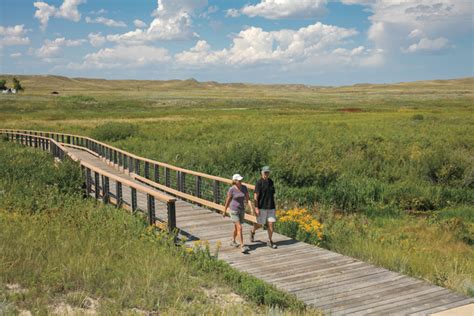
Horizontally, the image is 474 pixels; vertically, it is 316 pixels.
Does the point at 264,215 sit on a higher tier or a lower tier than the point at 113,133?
higher

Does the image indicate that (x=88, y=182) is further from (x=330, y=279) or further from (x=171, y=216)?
(x=330, y=279)

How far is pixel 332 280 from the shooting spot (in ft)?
25.2

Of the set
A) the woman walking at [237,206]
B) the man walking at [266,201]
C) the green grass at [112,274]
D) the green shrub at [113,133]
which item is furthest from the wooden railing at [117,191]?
the green shrub at [113,133]

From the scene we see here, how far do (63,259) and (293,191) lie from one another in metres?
12.0

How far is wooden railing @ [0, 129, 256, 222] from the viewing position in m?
12.6

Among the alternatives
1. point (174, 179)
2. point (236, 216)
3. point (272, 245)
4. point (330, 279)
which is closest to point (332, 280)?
point (330, 279)

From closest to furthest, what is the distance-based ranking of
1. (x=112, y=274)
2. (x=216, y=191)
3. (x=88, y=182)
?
(x=112, y=274)
(x=216, y=191)
(x=88, y=182)

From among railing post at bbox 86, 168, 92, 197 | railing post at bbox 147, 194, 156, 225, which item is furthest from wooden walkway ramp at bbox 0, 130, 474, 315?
railing post at bbox 86, 168, 92, 197

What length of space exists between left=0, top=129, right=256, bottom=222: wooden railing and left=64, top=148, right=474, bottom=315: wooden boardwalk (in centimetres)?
115

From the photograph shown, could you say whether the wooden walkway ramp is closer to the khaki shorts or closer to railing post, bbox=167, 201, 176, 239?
railing post, bbox=167, 201, 176, 239

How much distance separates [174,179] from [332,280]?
12464 millimetres

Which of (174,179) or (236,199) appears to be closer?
(236,199)

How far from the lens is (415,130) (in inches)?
1555

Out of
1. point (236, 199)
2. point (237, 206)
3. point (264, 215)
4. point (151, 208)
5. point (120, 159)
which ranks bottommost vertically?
point (120, 159)
